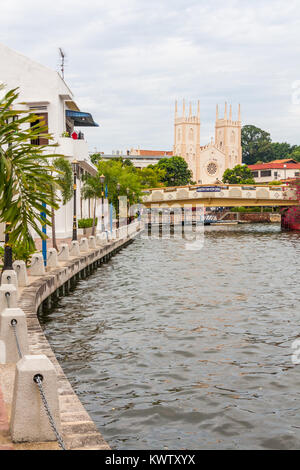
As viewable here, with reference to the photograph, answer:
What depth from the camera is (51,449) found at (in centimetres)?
564

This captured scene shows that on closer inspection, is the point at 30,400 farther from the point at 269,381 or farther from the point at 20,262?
the point at 20,262

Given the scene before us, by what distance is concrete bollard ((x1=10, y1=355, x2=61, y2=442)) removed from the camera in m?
5.79

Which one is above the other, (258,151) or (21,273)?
(258,151)

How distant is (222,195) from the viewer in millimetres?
66188

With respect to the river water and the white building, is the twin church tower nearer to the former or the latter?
the white building

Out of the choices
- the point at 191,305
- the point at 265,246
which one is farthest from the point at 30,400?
the point at 265,246

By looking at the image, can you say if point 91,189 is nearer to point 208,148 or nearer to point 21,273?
point 21,273

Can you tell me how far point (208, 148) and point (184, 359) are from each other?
16606 centimetres

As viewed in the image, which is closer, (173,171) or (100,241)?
(100,241)

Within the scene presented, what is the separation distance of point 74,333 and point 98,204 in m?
53.8

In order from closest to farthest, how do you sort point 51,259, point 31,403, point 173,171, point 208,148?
point 31,403
point 51,259
point 173,171
point 208,148

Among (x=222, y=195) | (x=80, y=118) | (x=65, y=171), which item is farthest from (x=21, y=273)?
(x=222, y=195)

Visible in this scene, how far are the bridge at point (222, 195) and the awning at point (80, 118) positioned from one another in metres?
17.0

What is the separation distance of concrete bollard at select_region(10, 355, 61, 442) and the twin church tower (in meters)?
166
